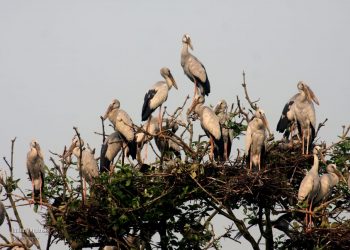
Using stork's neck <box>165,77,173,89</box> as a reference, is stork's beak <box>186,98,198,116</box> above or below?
below

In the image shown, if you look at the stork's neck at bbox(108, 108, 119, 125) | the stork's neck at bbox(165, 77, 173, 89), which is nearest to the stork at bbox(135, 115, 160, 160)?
the stork's neck at bbox(108, 108, 119, 125)

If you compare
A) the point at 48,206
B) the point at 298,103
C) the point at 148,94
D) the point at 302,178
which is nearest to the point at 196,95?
the point at 148,94

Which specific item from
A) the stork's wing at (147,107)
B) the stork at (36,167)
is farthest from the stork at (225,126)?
the stork at (36,167)

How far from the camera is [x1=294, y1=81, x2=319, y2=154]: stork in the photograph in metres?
14.1

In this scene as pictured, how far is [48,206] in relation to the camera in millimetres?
11727

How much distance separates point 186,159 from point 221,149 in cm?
145

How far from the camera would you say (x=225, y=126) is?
533 inches

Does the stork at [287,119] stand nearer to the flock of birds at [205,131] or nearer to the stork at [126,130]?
the flock of birds at [205,131]

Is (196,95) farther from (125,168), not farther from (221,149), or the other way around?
(125,168)

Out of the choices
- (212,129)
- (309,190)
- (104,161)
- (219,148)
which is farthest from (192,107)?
(309,190)

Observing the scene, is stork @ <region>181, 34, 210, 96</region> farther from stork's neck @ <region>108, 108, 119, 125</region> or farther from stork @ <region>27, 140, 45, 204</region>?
stork @ <region>27, 140, 45, 204</region>

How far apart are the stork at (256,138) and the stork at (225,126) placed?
21.9 inches

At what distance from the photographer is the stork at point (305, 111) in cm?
1415

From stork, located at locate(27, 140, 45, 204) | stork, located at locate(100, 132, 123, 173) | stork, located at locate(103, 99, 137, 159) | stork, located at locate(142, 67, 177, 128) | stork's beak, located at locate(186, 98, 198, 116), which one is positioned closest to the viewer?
stork, located at locate(27, 140, 45, 204)
